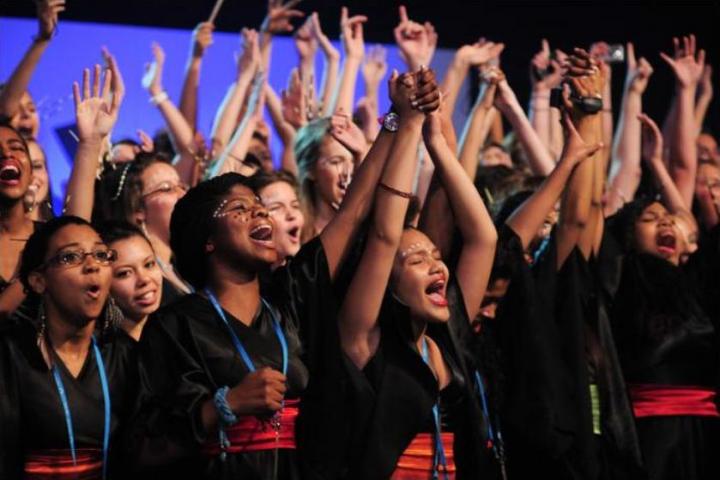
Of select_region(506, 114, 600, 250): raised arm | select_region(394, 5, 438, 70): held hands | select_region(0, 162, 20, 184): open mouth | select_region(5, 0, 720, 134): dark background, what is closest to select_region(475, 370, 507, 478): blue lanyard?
select_region(506, 114, 600, 250): raised arm

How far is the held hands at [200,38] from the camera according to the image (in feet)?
16.9

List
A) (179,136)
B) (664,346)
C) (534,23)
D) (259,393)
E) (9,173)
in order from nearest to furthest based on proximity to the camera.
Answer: (259,393), (9,173), (664,346), (179,136), (534,23)

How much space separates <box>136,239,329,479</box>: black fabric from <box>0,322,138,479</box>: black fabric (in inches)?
2.8

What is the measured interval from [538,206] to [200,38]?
181 centimetres

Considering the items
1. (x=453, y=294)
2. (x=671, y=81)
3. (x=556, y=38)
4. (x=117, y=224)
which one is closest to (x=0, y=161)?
(x=117, y=224)

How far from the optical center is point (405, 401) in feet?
11.2

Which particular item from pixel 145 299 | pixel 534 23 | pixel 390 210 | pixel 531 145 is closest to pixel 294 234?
pixel 145 299

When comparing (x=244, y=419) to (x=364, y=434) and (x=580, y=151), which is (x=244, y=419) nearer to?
(x=364, y=434)

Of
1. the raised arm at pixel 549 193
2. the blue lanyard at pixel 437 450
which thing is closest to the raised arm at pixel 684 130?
the raised arm at pixel 549 193

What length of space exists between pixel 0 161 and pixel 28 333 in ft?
2.02

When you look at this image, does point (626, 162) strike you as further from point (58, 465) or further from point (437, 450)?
point (58, 465)

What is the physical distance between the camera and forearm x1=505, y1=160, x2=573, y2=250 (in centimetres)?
393

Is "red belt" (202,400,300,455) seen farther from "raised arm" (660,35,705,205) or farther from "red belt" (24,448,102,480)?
"raised arm" (660,35,705,205)

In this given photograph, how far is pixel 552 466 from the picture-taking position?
395 centimetres
